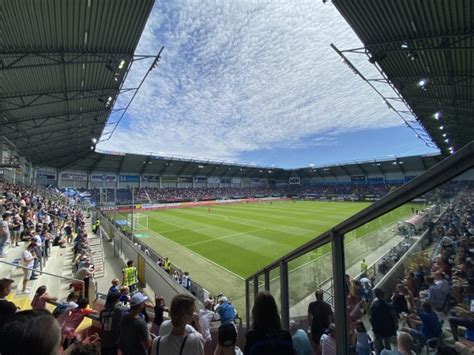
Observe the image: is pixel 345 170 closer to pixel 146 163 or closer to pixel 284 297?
pixel 146 163

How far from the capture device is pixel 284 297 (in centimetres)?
346

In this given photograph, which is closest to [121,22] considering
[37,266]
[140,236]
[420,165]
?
[37,266]

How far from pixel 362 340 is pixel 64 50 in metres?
12.2

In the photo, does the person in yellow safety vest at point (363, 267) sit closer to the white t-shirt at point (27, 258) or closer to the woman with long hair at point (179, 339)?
the woman with long hair at point (179, 339)

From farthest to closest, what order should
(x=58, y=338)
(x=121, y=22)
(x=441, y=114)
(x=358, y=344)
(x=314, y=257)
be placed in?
1. (x=441, y=114)
2. (x=121, y=22)
3. (x=314, y=257)
4. (x=358, y=344)
5. (x=58, y=338)

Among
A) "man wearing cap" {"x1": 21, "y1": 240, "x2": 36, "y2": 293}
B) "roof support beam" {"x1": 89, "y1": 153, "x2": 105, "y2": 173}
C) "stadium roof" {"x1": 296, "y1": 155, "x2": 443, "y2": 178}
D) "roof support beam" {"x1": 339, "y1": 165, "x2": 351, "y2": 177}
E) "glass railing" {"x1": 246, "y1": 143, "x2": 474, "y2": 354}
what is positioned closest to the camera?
"glass railing" {"x1": 246, "y1": 143, "x2": 474, "y2": 354}

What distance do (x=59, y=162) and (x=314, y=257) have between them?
1974 inches

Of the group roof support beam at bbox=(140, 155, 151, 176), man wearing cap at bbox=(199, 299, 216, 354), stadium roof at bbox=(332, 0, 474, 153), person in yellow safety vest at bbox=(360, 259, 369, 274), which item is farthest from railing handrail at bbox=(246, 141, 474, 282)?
roof support beam at bbox=(140, 155, 151, 176)

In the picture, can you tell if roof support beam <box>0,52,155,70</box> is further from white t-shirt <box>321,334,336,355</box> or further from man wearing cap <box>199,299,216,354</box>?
white t-shirt <box>321,334,336,355</box>

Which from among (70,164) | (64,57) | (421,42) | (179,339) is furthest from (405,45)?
(70,164)

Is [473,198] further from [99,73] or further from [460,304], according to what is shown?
[99,73]

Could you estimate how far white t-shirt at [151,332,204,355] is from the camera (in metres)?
2.26

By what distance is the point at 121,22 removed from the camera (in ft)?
29.1

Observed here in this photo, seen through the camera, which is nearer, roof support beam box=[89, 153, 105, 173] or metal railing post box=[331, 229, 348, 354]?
metal railing post box=[331, 229, 348, 354]
